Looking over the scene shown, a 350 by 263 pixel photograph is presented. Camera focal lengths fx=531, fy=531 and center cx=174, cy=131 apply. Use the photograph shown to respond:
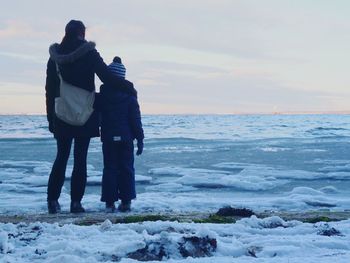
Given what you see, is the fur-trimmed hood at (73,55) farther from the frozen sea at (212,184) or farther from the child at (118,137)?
the frozen sea at (212,184)

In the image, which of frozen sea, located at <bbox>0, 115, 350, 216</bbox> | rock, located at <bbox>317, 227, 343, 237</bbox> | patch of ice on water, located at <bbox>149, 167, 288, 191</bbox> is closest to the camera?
rock, located at <bbox>317, 227, 343, 237</bbox>

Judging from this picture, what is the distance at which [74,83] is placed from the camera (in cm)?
573

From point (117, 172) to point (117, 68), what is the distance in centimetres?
123

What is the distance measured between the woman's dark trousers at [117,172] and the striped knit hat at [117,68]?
0.80 meters

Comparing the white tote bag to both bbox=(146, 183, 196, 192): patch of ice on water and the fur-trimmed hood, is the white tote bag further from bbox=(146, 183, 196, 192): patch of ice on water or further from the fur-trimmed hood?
bbox=(146, 183, 196, 192): patch of ice on water

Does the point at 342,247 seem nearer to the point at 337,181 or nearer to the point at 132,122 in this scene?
the point at 132,122

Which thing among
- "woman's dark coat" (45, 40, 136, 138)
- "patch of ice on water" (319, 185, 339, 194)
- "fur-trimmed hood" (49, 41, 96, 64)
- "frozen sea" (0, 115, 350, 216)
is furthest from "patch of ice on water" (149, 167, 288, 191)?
"fur-trimmed hood" (49, 41, 96, 64)

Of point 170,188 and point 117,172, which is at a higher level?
point 117,172

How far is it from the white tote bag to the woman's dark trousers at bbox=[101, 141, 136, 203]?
587mm

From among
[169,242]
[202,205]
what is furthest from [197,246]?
[202,205]

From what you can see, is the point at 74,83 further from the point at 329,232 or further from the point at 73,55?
the point at 329,232

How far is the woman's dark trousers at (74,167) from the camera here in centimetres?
573

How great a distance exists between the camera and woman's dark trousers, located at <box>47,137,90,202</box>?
5.73m

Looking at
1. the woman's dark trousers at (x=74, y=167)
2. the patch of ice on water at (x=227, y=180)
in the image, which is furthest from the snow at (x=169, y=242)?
the patch of ice on water at (x=227, y=180)
